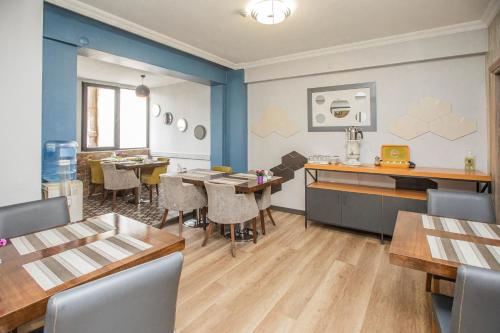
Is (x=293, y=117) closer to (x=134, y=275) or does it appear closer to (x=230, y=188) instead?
(x=230, y=188)

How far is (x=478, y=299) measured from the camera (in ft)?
3.04

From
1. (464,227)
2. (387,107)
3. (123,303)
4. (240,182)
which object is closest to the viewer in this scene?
(123,303)

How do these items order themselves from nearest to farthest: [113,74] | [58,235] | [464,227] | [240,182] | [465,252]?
[465,252]
[58,235]
[464,227]
[240,182]
[113,74]

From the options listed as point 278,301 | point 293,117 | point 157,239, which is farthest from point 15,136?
point 293,117

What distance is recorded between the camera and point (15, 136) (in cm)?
235

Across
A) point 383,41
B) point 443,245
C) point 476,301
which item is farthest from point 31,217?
point 383,41

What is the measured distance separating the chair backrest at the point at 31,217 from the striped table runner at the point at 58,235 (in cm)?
22

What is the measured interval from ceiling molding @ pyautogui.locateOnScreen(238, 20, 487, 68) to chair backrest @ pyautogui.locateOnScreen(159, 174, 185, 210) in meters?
2.51

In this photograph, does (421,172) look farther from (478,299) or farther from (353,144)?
(478,299)

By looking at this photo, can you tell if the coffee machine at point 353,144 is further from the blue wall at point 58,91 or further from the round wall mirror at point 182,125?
the round wall mirror at point 182,125

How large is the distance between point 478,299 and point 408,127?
3109 millimetres

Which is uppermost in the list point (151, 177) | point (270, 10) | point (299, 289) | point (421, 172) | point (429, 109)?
point (270, 10)

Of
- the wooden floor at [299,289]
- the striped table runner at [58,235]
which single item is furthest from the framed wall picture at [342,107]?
the striped table runner at [58,235]

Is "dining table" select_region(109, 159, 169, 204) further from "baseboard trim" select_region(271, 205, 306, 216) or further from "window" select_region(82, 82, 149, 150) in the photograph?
"baseboard trim" select_region(271, 205, 306, 216)
